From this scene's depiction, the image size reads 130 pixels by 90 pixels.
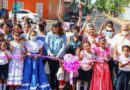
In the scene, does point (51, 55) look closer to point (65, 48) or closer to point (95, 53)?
point (65, 48)

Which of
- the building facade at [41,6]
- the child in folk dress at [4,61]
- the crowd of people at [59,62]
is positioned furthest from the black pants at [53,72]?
the building facade at [41,6]

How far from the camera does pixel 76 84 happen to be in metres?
9.31

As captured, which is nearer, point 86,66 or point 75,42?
point 86,66

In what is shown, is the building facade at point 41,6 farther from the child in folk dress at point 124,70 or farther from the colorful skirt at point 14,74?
the child in folk dress at point 124,70

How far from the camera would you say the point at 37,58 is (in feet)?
30.0

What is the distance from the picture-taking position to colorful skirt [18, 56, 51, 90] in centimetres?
902

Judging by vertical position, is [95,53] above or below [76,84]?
above

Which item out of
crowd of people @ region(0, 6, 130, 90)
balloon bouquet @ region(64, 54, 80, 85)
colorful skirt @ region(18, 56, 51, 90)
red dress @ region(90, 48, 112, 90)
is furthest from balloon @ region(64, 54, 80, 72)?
colorful skirt @ region(18, 56, 51, 90)

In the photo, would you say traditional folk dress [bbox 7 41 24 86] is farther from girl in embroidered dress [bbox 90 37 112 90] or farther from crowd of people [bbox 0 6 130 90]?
→ girl in embroidered dress [bbox 90 37 112 90]

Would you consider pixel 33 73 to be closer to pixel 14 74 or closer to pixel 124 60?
pixel 14 74

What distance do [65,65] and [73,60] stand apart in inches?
8.9

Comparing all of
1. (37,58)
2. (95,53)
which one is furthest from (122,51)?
(37,58)

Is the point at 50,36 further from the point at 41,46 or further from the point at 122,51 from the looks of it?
the point at 122,51

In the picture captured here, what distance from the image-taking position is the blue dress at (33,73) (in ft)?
29.6
